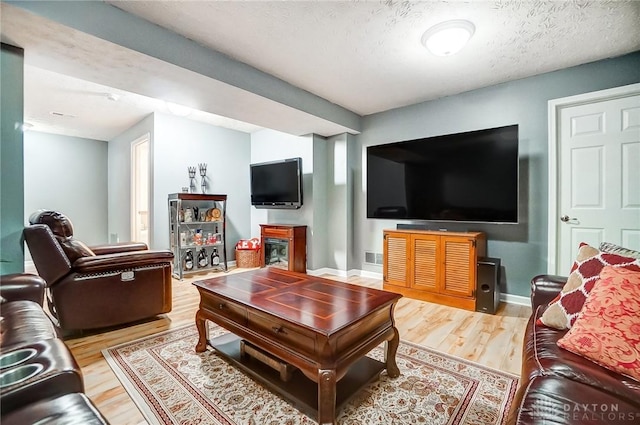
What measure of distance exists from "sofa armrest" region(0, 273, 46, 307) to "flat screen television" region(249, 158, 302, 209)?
2.96 metres

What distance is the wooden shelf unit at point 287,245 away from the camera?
14.0 ft

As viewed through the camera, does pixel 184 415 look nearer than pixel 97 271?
Yes

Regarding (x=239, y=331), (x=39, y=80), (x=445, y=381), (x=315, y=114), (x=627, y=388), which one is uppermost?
(x=39, y=80)

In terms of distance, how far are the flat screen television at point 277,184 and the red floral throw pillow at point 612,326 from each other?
345cm

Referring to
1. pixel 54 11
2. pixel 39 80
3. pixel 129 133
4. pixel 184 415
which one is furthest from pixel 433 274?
pixel 129 133

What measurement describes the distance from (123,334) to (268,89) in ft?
8.40

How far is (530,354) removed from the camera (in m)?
1.19

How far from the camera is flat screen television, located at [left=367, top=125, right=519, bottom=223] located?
2.82 metres

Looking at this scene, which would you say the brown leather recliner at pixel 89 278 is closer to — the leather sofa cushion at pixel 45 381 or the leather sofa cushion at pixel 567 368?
the leather sofa cushion at pixel 45 381

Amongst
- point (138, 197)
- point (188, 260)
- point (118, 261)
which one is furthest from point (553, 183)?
point (138, 197)

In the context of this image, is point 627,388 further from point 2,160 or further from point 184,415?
point 2,160

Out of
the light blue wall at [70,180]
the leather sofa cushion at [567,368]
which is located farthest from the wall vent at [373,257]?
the light blue wall at [70,180]

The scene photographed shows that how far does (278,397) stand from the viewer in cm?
153

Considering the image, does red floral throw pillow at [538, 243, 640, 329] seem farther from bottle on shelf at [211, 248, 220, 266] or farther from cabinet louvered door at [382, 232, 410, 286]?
bottle on shelf at [211, 248, 220, 266]
